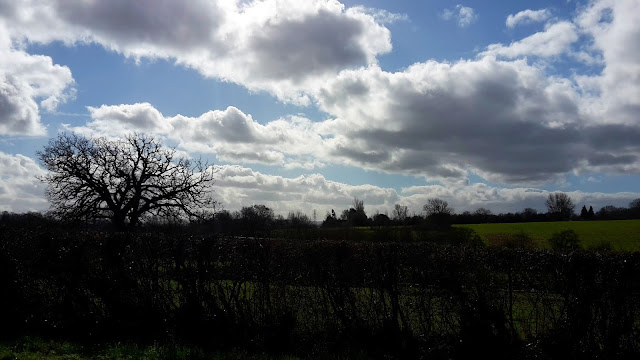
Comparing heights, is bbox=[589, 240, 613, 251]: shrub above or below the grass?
above

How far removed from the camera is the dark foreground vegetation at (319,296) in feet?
23.1

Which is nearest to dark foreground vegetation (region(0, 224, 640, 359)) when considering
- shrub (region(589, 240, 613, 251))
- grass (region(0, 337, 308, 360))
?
grass (region(0, 337, 308, 360))

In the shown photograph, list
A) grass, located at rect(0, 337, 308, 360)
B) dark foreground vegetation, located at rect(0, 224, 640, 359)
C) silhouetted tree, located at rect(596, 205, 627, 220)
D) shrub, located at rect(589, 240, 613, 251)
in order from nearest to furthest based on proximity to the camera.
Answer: grass, located at rect(0, 337, 308, 360) < dark foreground vegetation, located at rect(0, 224, 640, 359) < shrub, located at rect(589, 240, 613, 251) < silhouetted tree, located at rect(596, 205, 627, 220)

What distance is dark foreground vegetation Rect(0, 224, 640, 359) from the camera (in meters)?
7.03

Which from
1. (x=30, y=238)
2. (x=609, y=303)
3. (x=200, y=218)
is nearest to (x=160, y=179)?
(x=200, y=218)

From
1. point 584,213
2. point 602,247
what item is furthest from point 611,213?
point 602,247

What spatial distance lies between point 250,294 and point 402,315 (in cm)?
284

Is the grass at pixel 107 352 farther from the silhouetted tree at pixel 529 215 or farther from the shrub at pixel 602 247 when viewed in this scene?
the silhouetted tree at pixel 529 215

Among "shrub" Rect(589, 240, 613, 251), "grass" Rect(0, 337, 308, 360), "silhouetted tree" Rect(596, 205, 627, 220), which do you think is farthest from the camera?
"silhouetted tree" Rect(596, 205, 627, 220)

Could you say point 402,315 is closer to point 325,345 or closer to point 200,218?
point 325,345

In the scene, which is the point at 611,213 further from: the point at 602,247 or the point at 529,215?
the point at 602,247

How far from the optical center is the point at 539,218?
Result: 7331cm

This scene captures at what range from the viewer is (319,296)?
8180 millimetres

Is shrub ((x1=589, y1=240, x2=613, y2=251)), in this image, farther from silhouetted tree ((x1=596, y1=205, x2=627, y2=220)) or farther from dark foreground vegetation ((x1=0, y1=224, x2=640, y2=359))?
silhouetted tree ((x1=596, y1=205, x2=627, y2=220))
